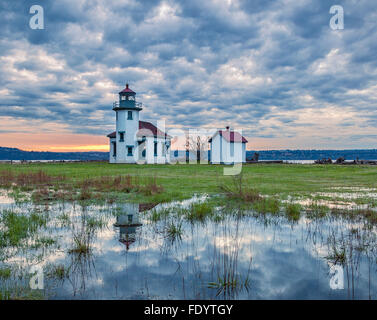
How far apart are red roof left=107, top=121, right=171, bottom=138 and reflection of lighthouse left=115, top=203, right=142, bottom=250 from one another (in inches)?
1509

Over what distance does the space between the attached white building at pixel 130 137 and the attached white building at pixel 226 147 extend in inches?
423

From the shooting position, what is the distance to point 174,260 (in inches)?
243

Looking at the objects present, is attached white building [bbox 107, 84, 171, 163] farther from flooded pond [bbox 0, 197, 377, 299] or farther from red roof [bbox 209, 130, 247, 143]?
flooded pond [bbox 0, 197, 377, 299]

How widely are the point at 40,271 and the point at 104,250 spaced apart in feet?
5.04

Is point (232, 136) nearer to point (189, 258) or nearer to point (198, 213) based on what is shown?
point (198, 213)

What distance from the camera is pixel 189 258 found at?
20.6ft

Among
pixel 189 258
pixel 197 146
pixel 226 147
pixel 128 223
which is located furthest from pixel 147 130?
pixel 189 258

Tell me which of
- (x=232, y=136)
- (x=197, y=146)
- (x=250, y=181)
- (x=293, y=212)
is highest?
(x=232, y=136)

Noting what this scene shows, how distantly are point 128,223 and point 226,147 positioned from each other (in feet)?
143

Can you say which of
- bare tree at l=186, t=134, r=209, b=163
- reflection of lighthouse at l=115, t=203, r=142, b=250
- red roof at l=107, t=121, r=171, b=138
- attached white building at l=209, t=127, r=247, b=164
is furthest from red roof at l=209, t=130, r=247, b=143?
reflection of lighthouse at l=115, t=203, r=142, b=250

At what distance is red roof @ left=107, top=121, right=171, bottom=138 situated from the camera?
163 feet

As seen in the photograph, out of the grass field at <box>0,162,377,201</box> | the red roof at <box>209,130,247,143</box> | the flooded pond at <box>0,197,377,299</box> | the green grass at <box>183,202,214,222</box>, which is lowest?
the flooded pond at <box>0,197,377,299</box>

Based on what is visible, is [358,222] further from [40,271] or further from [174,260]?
[40,271]
